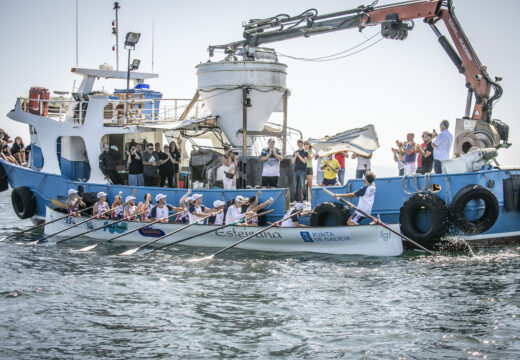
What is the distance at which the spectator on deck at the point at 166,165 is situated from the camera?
1975 cm

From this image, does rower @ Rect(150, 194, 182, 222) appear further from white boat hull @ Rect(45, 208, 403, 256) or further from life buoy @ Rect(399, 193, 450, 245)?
life buoy @ Rect(399, 193, 450, 245)

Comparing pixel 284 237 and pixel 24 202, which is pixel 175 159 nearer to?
pixel 24 202

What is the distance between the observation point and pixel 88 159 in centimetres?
2106

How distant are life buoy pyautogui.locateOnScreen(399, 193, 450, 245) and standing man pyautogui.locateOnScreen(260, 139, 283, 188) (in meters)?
4.10

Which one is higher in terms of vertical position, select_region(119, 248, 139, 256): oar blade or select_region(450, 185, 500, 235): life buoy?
select_region(450, 185, 500, 235): life buoy

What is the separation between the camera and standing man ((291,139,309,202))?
18.0 meters

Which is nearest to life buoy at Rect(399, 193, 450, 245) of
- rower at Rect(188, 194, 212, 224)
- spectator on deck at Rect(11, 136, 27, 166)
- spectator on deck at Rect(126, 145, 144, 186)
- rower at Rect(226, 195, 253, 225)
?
rower at Rect(226, 195, 253, 225)

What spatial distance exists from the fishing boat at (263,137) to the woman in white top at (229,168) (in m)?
0.45

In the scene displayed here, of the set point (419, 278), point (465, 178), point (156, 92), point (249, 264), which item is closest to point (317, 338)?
point (419, 278)

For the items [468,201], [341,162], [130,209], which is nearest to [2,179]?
[130,209]

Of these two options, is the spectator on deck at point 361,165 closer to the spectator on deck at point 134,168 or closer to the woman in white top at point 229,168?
the woman in white top at point 229,168

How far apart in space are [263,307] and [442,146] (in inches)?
288

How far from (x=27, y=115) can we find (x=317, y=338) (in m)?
15.2

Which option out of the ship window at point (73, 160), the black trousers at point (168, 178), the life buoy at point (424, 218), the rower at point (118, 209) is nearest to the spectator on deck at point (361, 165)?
the life buoy at point (424, 218)
